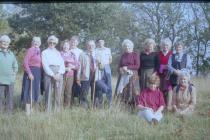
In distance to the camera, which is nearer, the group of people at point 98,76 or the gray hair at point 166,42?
the group of people at point 98,76

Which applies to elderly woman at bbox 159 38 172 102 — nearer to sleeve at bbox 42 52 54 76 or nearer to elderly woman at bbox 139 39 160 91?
elderly woman at bbox 139 39 160 91

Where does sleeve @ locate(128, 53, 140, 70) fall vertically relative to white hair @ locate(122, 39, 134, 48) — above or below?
below

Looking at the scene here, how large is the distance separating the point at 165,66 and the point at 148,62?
0.92ft

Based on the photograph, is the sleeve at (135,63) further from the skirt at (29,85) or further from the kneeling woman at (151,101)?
the skirt at (29,85)

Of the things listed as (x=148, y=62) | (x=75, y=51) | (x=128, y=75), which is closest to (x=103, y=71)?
(x=128, y=75)

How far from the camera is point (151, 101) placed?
7223 mm

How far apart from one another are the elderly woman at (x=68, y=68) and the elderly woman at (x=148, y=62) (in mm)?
1062

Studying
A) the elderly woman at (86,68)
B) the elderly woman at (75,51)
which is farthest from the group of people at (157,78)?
the elderly woman at (75,51)

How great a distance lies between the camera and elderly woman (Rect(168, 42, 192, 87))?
297 inches

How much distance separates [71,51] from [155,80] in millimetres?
1480

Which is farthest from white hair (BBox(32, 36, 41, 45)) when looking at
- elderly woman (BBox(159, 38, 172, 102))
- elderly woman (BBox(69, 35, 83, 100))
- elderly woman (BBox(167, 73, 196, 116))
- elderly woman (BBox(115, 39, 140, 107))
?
elderly woman (BBox(167, 73, 196, 116))

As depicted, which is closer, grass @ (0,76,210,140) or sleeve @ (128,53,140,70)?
grass @ (0,76,210,140)

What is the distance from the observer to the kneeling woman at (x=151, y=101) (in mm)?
7062

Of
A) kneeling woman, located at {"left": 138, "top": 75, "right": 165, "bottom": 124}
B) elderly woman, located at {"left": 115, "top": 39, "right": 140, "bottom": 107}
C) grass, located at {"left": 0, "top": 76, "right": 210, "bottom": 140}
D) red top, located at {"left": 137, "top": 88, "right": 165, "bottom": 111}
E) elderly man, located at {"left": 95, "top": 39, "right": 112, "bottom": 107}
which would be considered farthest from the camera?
elderly man, located at {"left": 95, "top": 39, "right": 112, "bottom": 107}
